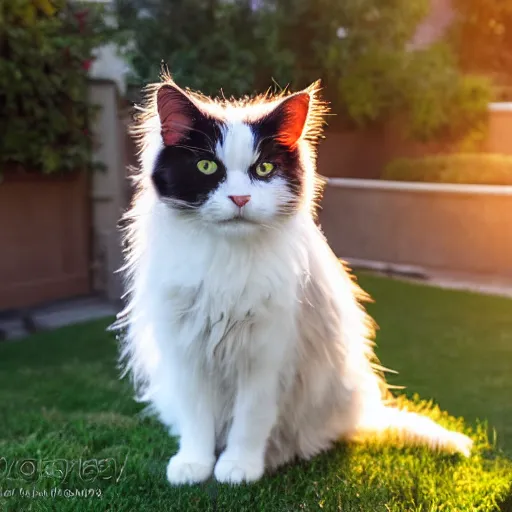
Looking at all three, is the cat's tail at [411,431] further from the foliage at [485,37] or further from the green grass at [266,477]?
the foliage at [485,37]

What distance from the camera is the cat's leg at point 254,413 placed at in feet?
4.86

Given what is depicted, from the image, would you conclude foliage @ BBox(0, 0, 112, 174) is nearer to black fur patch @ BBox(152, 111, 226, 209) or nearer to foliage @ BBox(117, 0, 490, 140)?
foliage @ BBox(117, 0, 490, 140)

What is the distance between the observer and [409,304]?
156 inches

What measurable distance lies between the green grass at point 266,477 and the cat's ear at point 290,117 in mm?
885

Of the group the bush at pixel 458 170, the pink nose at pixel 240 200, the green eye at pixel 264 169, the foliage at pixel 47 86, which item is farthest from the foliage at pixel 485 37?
the pink nose at pixel 240 200

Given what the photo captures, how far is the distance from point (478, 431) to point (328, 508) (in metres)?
0.82

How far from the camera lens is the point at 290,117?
1419 millimetres

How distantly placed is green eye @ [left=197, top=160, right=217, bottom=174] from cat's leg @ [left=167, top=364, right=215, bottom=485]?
51 centimetres

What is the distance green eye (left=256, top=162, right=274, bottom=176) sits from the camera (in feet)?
4.57

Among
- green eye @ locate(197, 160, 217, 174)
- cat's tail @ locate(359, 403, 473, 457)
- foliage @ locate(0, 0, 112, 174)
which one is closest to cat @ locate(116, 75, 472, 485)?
green eye @ locate(197, 160, 217, 174)

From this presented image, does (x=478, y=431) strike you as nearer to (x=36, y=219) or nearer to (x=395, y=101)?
(x=36, y=219)

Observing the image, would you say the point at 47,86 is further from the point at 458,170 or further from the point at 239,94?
the point at 458,170

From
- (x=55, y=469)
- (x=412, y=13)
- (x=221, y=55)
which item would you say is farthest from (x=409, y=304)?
(x=412, y=13)

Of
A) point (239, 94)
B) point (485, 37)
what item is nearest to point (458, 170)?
point (239, 94)
